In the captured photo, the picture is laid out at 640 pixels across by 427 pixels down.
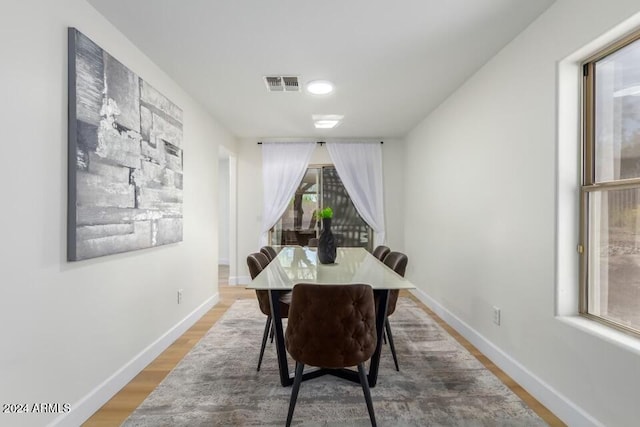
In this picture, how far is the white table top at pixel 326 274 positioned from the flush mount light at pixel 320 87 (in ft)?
5.51

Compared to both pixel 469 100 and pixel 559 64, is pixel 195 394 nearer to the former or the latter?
pixel 559 64

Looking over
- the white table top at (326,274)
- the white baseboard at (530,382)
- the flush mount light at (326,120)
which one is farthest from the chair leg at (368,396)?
the flush mount light at (326,120)

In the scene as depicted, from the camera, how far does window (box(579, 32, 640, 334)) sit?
1.58 meters

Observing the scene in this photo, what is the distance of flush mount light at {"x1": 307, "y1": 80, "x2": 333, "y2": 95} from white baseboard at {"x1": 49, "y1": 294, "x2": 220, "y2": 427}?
2.69m

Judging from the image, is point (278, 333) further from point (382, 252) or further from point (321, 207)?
point (321, 207)

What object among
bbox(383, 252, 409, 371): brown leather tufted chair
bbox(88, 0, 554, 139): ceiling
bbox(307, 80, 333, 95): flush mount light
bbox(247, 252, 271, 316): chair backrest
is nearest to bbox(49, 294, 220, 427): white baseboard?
bbox(247, 252, 271, 316): chair backrest

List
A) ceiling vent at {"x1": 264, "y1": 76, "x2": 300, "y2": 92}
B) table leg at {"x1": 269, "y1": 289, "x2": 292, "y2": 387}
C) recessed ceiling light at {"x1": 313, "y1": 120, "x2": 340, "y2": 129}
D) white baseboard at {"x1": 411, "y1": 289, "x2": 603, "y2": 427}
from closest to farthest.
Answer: white baseboard at {"x1": 411, "y1": 289, "x2": 603, "y2": 427} < table leg at {"x1": 269, "y1": 289, "x2": 292, "y2": 387} < ceiling vent at {"x1": 264, "y1": 76, "x2": 300, "y2": 92} < recessed ceiling light at {"x1": 313, "y1": 120, "x2": 340, "y2": 129}

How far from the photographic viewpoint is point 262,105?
3.70 metres

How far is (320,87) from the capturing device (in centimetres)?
309

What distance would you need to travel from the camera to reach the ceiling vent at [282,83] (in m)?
2.94

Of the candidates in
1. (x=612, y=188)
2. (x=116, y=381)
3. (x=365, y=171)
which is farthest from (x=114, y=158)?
(x=365, y=171)

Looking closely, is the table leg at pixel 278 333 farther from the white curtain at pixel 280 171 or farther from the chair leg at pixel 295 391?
the white curtain at pixel 280 171

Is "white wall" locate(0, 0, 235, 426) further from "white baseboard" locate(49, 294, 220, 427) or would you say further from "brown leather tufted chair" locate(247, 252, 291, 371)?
"brown leather tufted chair" locate(247, 252, 291, 371)

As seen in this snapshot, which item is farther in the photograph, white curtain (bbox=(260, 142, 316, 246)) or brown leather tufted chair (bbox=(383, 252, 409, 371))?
white curtain (bbox=(260, 142, 316, 246))
